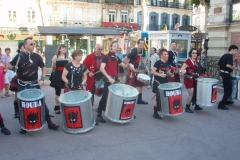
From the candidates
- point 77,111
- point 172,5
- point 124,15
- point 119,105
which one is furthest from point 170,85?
point 172,5

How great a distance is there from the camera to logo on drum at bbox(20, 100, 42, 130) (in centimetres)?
488

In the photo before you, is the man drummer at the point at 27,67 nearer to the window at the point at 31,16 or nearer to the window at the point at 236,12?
the window at the point at 236,12

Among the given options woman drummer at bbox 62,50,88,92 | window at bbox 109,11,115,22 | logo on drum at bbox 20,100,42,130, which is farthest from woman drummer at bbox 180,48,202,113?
window at bbox 109,11,115,22

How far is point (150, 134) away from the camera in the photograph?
5.49 m

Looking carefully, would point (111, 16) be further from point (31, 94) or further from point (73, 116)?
point (73, 116)

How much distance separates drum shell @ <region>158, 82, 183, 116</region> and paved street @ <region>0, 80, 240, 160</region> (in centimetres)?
32

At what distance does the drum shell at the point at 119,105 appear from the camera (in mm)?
5596

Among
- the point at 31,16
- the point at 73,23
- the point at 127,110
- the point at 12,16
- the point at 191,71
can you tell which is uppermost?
the point at 31,16

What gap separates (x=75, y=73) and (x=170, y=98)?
6.82 feet

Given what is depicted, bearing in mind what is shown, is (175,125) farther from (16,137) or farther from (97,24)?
(97,24)

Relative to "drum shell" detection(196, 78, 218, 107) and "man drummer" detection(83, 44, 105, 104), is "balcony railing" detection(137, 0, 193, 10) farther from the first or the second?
"man drummer" detection(83, 44, 105, 104)

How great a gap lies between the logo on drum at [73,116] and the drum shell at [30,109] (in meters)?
0.44

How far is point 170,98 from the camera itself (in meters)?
6.03

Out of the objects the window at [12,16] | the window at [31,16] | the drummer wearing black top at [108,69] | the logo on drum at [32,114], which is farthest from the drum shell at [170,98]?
the window at [31,16]
